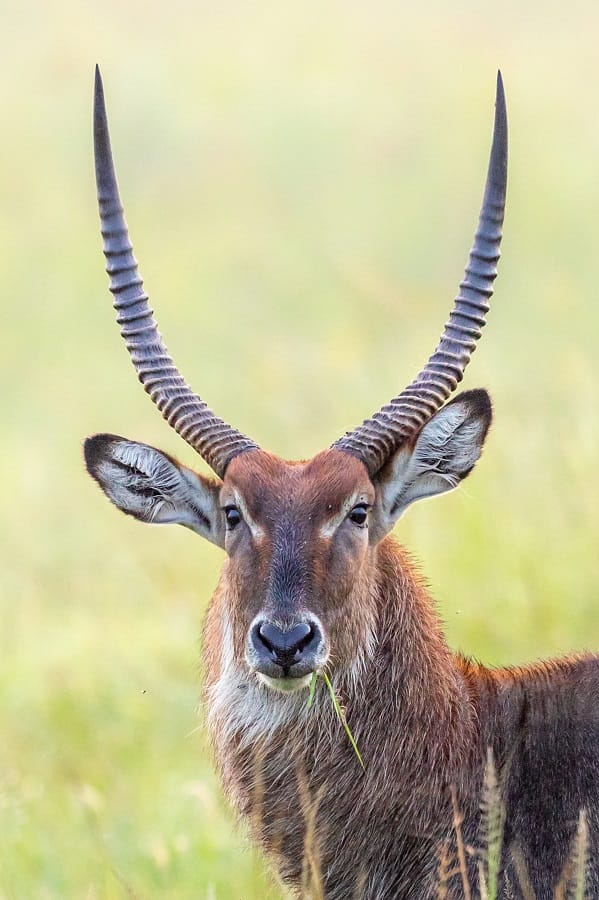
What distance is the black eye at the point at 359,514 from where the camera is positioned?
5414 millimetres

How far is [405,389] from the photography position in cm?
556

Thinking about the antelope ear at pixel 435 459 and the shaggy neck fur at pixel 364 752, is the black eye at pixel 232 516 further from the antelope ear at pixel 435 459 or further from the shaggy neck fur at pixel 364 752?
the antelope ear at pixel 435 459

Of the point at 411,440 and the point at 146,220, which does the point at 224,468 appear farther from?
the point at 146,220

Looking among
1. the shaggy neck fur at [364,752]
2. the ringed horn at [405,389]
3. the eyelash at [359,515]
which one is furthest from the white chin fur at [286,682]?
the ringed horn at [405,389]

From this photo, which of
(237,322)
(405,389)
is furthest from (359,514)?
(237,322)

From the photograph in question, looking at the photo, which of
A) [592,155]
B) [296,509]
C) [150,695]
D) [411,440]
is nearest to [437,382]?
[411,440]

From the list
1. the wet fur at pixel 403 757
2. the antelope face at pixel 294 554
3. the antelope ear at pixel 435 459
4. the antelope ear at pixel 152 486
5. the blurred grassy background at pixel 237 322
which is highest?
the blurred grassy background at pixel 237 322

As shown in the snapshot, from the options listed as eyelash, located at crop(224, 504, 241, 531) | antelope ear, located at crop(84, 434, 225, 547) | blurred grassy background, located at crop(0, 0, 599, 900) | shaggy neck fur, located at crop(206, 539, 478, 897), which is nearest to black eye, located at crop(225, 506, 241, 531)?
eyelash, located at crop(224, 504, 241, 531)

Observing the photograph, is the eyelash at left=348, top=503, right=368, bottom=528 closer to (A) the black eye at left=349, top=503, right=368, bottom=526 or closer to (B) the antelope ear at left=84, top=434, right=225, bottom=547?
(A) the black eye at left=349, top=503, right=368, bottom=526

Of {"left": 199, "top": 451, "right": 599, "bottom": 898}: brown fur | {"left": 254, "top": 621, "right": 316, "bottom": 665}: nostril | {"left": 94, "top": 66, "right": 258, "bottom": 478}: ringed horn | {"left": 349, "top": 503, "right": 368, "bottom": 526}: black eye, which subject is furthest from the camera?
{"left": 94, "top": 66, "right": 258, "bottom": 478}: ringed horn

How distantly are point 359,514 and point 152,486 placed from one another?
2.86 feet

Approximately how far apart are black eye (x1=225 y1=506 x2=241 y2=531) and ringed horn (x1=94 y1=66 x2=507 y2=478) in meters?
0.21

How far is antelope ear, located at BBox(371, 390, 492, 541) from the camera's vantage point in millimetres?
5582

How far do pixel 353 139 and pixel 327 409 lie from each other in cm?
1316
